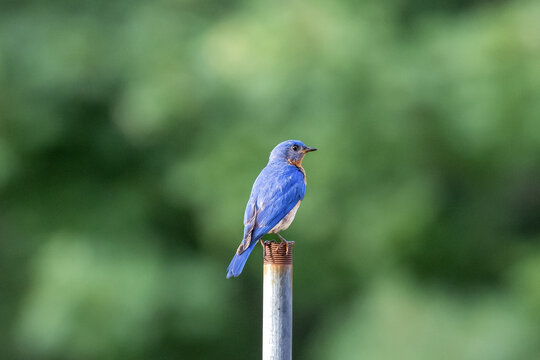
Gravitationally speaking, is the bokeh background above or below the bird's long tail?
above

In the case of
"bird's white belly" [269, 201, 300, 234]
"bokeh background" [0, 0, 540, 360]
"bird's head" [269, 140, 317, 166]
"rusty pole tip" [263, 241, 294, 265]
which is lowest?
"rusty pole tip" [263, 241, 294, 265]

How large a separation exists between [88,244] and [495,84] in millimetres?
4054

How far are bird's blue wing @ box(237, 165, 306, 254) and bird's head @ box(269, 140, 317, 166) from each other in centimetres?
34

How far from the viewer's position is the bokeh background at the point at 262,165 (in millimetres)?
7309

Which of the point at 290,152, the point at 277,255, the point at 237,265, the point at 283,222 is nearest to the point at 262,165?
the point at 290,152

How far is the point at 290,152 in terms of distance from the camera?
5.13 meters

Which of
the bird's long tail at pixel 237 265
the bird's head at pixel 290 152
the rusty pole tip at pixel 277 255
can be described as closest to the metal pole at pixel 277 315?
the rusty pole tip at pixel 277 255

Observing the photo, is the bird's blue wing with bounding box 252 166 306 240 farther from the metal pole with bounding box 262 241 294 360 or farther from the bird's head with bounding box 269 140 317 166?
the metal pole with bounding box 262 241 294 360

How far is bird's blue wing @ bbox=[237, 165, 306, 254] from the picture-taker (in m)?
4.06

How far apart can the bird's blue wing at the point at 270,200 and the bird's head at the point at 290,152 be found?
13.2 inches

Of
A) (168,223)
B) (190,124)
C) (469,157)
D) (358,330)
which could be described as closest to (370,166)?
(469,157)

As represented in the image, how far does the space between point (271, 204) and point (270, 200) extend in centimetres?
3

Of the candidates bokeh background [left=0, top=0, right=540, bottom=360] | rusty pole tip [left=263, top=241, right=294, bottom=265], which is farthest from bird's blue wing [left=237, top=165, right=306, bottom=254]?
bokeh background [left=0, top=0, right=540, bottom=360]

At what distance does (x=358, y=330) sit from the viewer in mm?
7566
